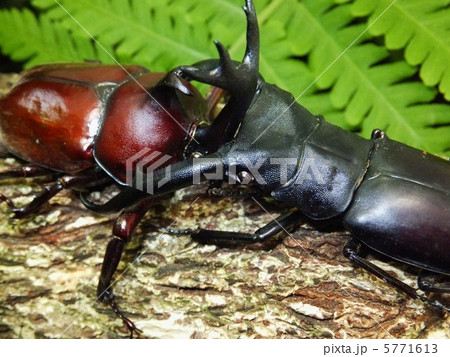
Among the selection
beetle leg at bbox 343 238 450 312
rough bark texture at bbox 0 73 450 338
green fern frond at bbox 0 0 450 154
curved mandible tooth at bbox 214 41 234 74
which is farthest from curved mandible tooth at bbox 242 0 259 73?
beetle leg at bbox 343 238 450 312

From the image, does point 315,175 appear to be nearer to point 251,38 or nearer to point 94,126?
point 251,38

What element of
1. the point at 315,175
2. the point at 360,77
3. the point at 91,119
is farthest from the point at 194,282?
the point at 360,77

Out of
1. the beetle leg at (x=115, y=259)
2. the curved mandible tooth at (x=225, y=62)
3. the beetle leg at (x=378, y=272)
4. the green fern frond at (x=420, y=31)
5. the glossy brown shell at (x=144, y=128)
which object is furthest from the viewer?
the green fern frond at (x=420, y=31)

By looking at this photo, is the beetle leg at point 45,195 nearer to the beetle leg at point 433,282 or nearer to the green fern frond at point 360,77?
the green fern frond at point 360,77

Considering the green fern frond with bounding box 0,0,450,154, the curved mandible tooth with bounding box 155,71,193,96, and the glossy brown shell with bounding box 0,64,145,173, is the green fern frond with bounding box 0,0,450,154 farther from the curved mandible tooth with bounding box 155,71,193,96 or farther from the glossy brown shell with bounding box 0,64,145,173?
the curved mandible tooth with bounding box 155,71,193,96

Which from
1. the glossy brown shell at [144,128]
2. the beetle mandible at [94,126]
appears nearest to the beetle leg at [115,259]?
the beetle mandible at [94,126]

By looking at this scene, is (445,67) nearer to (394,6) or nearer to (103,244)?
(394,6)
